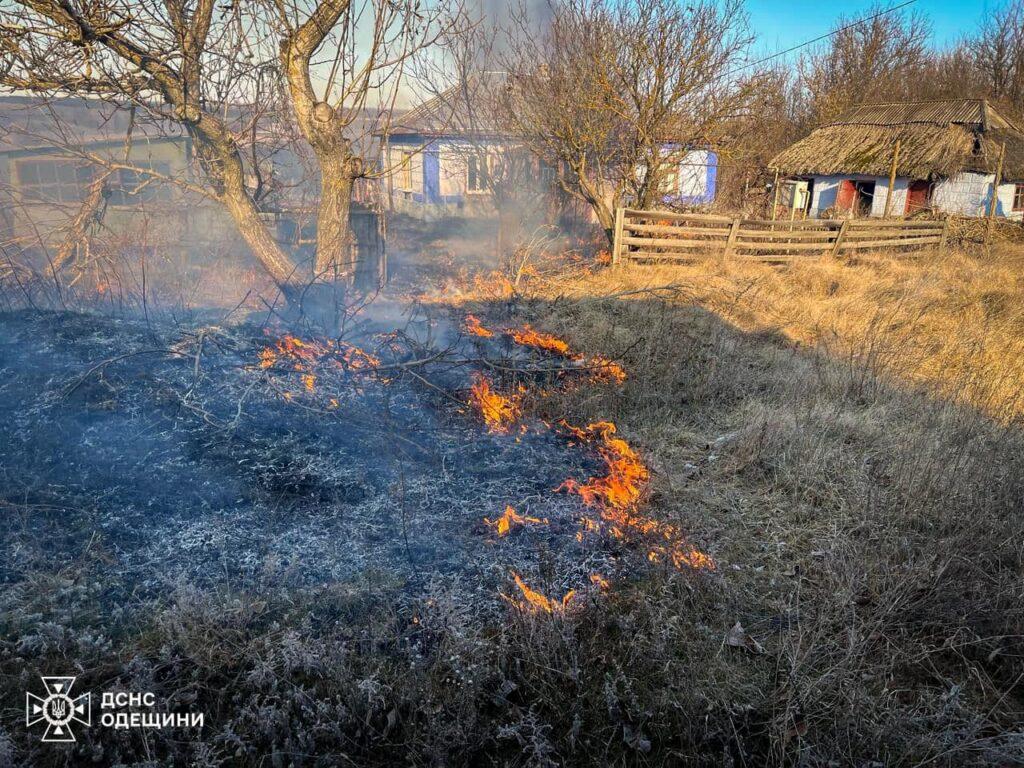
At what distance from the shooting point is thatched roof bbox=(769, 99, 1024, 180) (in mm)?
21062

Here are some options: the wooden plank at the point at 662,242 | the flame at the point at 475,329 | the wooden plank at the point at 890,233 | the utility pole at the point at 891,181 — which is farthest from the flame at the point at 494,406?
the utility pole at the point at 891,181

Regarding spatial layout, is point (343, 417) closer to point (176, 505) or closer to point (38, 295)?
point (176, 505)

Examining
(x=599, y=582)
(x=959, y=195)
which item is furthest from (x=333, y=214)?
(x=959, y=195)

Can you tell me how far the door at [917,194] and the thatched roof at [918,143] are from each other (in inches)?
46.5

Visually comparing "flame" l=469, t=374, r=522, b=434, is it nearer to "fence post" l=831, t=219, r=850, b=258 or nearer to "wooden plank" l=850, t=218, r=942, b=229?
"fence post" l=831, t=219, r=850, b=258

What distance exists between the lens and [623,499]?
4.14m

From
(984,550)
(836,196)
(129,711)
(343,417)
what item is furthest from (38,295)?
(836,196)

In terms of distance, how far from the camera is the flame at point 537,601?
304cm

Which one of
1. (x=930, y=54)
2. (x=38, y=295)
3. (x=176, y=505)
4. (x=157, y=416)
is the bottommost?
(x=176, y=505)

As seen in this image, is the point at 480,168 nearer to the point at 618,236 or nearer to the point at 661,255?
the point at 618,236

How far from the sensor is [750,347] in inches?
305

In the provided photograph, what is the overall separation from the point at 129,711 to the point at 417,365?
12.1 feet

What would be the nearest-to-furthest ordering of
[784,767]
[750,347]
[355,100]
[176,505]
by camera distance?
[784,767] < [176,505] < [355,100] < [750,347]

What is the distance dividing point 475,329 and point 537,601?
4809 mm
